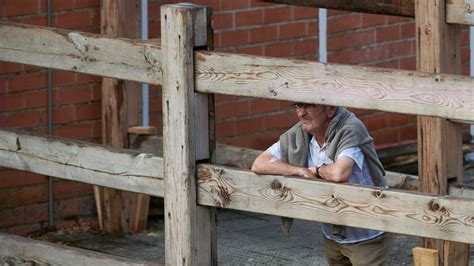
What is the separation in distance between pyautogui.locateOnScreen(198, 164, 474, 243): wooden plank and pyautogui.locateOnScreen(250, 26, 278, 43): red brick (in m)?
3.20

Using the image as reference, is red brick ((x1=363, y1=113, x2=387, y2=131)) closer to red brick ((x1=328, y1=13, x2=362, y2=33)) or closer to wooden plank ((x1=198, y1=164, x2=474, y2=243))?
red brick ((x1=328, y1=13, x2=362, y2=33))

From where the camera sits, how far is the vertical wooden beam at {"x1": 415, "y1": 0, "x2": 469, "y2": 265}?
6176 millimetres

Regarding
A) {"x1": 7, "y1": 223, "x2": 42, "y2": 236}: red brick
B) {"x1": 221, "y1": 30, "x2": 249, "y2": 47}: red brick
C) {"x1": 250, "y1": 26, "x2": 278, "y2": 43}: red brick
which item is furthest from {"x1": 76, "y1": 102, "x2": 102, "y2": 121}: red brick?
{"x1": 250, "y1": 26, "x2": 278, "y2": 43}: red brick

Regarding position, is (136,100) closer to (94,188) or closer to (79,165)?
(94,188)

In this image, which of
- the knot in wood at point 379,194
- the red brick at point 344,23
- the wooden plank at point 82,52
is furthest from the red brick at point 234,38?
the knot in wood at point 379,194

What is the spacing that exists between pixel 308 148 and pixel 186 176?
0.58 metres

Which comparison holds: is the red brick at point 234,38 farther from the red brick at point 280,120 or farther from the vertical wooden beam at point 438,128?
the vertical wooden beam at point 438,128

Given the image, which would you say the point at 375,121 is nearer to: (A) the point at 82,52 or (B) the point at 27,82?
(B) the point at 27,82

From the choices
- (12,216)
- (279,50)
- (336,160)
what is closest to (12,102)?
(12,216)

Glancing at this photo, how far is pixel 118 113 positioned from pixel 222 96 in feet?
3.02

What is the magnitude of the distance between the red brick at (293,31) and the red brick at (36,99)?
74.0 inches

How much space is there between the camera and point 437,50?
6.16 metres

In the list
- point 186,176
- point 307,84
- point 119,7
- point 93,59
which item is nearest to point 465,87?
point 307,84

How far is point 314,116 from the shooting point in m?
5.68
